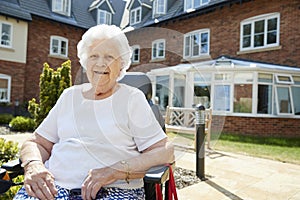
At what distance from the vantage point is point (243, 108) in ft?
28.0

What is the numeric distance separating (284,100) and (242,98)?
1435 mm

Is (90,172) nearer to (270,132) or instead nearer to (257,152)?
(257,152)

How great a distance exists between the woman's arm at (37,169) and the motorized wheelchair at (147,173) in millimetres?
89

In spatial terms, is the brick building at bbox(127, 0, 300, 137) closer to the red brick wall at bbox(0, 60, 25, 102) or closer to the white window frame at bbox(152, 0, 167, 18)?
the white window frame at bbox(152, 0, 167, 18)

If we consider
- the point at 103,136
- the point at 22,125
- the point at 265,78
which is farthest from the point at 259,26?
the point at 103,136

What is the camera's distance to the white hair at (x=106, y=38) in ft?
5.29

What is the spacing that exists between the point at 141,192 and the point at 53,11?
45.1ft

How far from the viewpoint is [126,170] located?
1.39 metres

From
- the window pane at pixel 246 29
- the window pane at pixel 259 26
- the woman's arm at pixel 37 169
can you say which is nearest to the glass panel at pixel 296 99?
the window pane at pixel 259 26

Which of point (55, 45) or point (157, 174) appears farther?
point (55, 45)

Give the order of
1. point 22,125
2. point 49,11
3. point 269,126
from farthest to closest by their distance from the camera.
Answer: point 49,11 → point 269,126 → point 22,125

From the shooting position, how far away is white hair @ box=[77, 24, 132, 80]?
1.61 m

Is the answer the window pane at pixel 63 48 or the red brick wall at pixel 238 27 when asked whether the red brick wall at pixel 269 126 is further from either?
the window pane at pixel 63 48

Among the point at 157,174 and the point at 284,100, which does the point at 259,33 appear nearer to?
the point at 284,100
